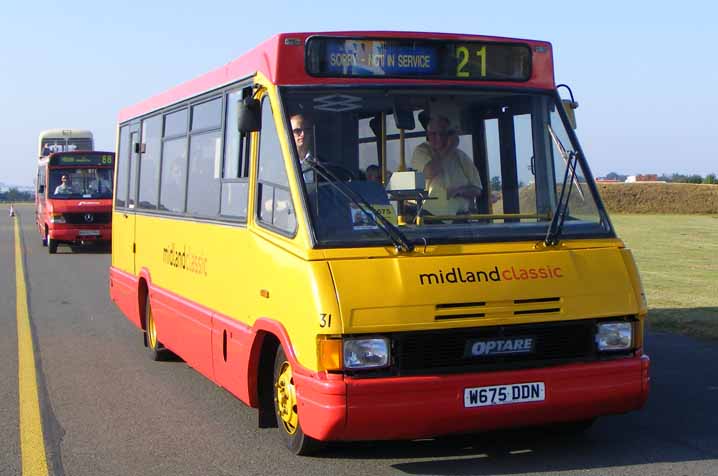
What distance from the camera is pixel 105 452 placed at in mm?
7105

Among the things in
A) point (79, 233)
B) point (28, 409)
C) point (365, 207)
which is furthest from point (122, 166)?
point (79, 233)

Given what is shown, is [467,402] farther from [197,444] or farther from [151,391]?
[151,391]

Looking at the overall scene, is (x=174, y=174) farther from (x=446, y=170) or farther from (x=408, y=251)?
(x=408, y=251)

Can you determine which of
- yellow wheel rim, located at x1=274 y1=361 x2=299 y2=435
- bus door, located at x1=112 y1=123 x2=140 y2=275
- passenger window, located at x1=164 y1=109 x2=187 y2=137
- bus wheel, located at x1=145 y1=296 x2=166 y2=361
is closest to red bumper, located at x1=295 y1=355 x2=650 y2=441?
yellow wheel rim, located at x1=274 y1=361 x2=299 y2=435

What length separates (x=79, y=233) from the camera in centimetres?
2795

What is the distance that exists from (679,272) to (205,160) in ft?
46.2

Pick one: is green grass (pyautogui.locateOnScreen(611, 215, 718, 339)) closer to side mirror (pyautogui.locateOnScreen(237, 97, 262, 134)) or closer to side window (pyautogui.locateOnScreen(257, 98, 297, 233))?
side window (pyautogui.locateOnScreen(257, 98, 297, 233))

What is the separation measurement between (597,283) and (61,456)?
3.60 meters

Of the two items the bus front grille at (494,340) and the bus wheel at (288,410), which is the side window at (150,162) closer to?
the bus wheel at (288,410)

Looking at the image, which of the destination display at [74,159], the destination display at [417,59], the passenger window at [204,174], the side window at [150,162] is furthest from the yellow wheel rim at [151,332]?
the destination display at [74,159]

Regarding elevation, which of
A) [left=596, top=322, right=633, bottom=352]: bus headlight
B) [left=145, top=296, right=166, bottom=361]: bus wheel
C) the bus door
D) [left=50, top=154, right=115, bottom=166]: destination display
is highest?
[left=50, top=154, right=115, bottom=166]: destination display

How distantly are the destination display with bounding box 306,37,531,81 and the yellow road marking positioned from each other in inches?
121

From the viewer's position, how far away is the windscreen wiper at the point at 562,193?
6.76 m

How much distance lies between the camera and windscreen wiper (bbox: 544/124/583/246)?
6.76m
